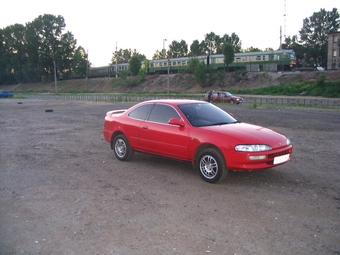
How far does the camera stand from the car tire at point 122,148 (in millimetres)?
8312

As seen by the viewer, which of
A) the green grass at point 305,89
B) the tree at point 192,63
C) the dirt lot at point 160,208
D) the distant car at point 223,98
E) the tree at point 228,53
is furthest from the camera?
the tree at point 192,63

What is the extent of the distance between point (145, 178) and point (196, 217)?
7.25ft

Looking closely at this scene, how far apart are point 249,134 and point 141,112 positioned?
2.76m

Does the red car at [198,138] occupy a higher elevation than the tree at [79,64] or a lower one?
lower

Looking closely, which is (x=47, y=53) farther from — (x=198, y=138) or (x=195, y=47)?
(x=198, y=138)

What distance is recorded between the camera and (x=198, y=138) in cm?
673

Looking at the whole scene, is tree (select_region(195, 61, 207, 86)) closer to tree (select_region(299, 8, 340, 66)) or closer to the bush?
the bush

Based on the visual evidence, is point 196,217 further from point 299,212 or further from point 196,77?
point 196,77

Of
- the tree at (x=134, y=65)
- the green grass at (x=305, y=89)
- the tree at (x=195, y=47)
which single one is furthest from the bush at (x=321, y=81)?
the tree at (x=195, y=47)

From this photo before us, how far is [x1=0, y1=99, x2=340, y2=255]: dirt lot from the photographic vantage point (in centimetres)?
417

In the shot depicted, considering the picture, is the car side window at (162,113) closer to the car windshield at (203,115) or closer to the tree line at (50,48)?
the car windshield at (203,115)

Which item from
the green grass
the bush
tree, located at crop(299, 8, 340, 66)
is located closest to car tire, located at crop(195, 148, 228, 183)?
the green grass

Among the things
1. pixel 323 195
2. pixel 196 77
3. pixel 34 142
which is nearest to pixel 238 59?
pixel 196 77

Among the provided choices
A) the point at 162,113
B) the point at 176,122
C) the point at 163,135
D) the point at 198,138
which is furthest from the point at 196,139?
the point at 162,113
